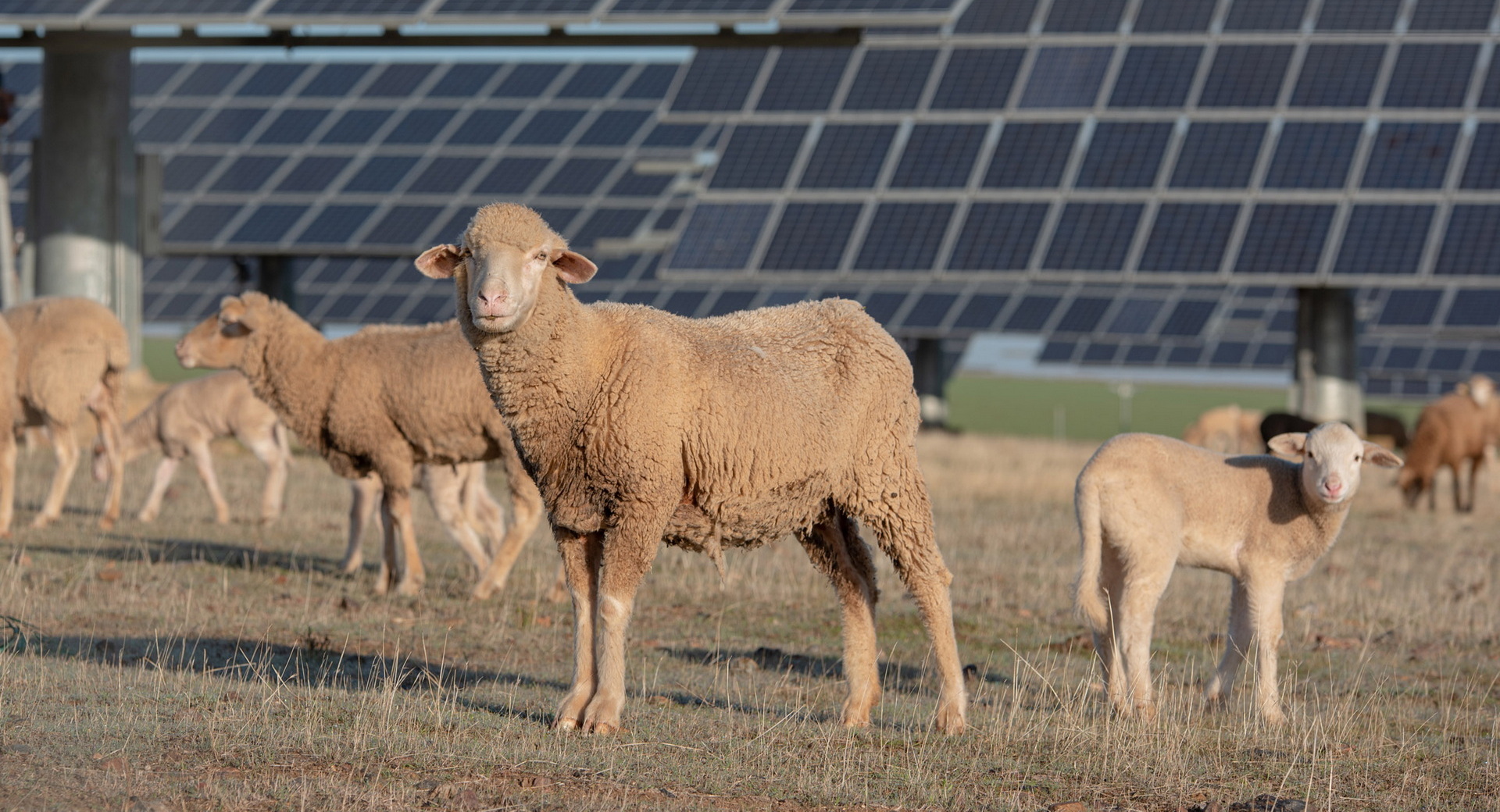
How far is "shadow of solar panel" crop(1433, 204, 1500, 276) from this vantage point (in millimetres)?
19500

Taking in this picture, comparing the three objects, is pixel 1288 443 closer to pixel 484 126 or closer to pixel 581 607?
pixel 581 607

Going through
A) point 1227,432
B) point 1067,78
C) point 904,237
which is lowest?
point 1227,432

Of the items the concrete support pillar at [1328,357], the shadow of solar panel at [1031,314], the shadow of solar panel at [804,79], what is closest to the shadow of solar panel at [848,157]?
the shadow of solar panel at [804,79]

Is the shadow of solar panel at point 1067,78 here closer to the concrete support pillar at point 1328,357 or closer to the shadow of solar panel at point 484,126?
the concrete support pillar at point 1328,357

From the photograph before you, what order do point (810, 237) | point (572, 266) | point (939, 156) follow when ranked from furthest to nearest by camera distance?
1. point (939, 156)
2. point (810, 237)
3. point (572, 266)

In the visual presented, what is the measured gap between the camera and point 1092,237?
69.6 feet

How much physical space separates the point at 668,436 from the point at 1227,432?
23062mm

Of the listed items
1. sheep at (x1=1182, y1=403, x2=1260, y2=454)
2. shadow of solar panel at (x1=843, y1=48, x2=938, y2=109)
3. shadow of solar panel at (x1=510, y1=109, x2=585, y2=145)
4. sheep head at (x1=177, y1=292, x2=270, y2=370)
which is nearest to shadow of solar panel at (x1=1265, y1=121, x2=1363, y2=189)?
shadow of solar panel at (x1=843, y1=48, x2=938, y2=109)

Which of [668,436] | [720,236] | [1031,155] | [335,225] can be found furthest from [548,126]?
[668,436]

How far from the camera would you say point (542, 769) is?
545cm

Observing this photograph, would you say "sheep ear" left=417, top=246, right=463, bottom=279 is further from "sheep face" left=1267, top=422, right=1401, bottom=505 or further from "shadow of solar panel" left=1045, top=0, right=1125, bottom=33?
"shadow of solar panel" left=1045, top=0, right=1125, bottom=33

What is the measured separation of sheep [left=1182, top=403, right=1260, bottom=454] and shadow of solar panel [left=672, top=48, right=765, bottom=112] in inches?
359

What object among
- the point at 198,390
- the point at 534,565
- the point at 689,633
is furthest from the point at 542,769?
the point at 198,390

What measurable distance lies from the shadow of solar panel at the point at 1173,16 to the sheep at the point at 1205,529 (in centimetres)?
1696
